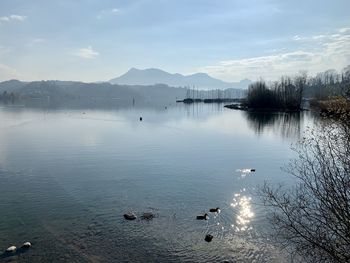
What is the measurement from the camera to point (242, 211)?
22953 mm

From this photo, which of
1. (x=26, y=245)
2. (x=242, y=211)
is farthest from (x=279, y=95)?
(x=26, y=245)

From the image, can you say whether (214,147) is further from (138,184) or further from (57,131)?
(57,131)

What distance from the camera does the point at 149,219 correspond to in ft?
69.4

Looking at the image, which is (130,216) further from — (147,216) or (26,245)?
(26,245)

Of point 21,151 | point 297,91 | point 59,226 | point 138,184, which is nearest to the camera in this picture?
point 59,226

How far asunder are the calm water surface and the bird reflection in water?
0.06m

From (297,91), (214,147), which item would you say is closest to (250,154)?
(214,147)

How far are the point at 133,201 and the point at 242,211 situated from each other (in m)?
7.55

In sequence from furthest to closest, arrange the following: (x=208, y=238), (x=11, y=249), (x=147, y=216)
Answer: (x=147, y=216) → (x=208, y=238) → (x=11, y=249)

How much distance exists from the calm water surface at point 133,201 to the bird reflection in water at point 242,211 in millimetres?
62

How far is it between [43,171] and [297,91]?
124984 millimetres

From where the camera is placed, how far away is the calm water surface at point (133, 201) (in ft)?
57.2

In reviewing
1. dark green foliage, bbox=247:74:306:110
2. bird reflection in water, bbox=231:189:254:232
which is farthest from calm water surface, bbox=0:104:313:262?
dark green foliage, bbox=247:74:306:110

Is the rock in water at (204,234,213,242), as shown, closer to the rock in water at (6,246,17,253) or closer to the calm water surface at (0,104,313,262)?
the calm water surface at (0,104,313,262)
